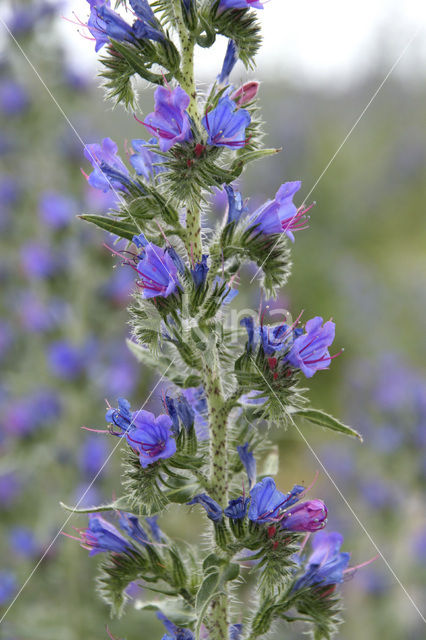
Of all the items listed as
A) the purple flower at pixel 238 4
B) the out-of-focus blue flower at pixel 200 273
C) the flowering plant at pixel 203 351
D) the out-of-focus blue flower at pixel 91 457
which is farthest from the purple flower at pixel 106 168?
the out-of-focus blue flower at pixel 91 457

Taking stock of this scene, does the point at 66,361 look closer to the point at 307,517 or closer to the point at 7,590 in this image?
the point at 7,590

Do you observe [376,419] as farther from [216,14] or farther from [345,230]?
[345,230]

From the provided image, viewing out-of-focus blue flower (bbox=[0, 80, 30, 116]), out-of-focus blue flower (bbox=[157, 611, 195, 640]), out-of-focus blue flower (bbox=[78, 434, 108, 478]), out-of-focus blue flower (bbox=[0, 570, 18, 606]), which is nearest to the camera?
out-of-focus blue flower (bbox=[157, 611, 195, 640])

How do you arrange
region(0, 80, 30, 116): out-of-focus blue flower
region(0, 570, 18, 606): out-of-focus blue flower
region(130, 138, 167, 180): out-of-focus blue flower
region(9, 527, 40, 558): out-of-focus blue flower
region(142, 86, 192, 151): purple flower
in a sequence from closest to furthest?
region(142, 86, 192, 151): purple flower, region(130, 138, 167, 180): out-of-focus blue flower, region(0, 570, 18, 606): out-of-focus blue flower, region(9, 527, 40, 558): out-of-focus blue flower, region(0, 80, 30, 116): out-of-focus blue flower

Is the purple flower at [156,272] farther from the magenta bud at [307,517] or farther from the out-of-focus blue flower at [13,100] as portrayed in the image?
the out-of-focus blue flower at [13,100]

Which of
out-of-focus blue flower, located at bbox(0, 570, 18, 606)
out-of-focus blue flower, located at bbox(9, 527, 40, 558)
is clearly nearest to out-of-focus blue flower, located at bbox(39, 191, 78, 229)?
out-of-focus blue flower, located at bbox(9, 527, 40, 558)

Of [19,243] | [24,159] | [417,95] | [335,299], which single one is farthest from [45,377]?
[417,95]

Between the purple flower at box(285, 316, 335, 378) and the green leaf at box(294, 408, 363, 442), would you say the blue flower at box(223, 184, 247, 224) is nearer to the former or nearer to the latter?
the purple flower at box(285, 316, 335, 378)
